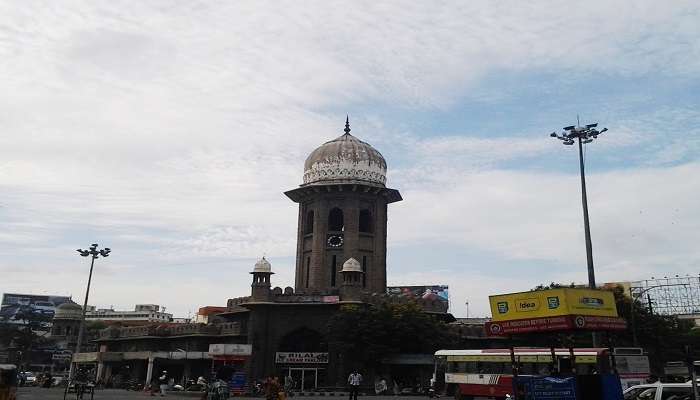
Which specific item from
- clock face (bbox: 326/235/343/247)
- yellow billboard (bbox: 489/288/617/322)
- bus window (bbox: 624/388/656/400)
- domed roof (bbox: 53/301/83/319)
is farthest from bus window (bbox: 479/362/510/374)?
domed roof (bbox: 53/301/83/319)

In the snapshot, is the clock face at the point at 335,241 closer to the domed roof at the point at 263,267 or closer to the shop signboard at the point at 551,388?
the domed roof at the point at 263,267

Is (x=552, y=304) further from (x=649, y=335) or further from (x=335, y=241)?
(x=335, y=241)

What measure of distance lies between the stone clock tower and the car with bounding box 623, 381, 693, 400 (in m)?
31.2

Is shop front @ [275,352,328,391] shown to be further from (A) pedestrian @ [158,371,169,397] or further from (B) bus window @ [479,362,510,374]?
(B) bus window @ [479,362,510,374]

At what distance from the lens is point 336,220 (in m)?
53.8

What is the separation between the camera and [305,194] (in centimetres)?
5434

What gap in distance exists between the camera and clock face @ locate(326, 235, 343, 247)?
51725mm

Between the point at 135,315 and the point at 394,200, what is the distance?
114m

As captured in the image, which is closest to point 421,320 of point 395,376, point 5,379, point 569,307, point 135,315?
point 395,376

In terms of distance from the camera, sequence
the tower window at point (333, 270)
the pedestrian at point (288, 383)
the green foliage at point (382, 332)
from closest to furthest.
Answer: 1. the pedestrian at point (288, 383)
2. the green foliage at point (382, 332)
3. the tower window at point (333, 270)

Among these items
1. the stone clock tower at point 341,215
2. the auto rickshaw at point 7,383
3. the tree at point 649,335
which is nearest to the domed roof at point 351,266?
the stone clock tower at point 341,215

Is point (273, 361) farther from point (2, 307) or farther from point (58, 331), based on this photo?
point (2, 307)

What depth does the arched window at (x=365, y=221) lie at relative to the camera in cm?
Result: 5331

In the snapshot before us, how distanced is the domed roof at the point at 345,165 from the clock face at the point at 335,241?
15.0ft
